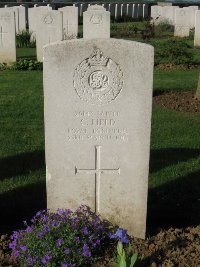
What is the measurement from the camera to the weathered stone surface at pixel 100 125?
3893mm

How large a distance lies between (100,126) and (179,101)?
5.64 m

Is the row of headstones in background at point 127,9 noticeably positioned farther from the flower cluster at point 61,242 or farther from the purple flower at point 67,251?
the purple flower at point 67,251

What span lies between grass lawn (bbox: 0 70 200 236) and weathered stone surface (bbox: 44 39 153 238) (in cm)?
72

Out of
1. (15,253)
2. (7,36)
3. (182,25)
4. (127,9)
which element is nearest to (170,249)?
(15,253)

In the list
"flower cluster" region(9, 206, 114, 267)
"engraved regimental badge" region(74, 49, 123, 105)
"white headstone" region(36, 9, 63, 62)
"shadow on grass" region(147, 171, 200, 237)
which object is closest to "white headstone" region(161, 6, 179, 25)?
"white headstone" region(36, 9, 63, 62)

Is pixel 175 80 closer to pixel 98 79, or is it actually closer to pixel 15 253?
pixel 98 79

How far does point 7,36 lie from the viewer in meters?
13.8

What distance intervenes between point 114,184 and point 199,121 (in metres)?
4.33

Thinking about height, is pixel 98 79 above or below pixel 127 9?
below

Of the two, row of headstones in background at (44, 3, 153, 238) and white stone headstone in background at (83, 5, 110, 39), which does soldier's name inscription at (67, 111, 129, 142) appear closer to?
row of headstones in background at (44, 3, 153, 238)

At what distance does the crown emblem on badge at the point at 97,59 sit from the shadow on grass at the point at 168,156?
2356mm

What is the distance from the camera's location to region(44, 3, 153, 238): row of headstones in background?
389cm

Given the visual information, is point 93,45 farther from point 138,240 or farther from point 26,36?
point 26,36

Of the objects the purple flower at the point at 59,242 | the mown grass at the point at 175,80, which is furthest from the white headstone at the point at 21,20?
the purple flower at the point at 59,242
